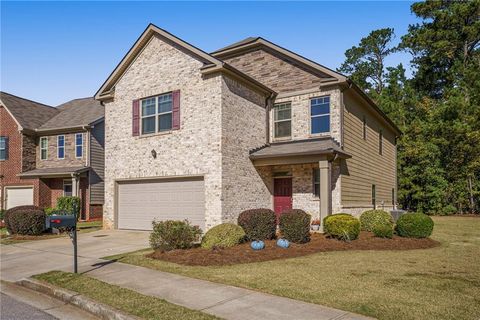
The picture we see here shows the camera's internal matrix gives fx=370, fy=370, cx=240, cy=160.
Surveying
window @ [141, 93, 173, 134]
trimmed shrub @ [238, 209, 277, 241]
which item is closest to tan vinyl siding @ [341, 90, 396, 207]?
trimmed shrub @ [238, 209, 277, 241]

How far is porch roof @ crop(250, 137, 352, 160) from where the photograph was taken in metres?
14.7

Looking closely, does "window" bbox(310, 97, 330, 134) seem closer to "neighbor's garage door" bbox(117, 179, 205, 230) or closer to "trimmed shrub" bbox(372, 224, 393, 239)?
"trimmed shrub" bbox(372, 224, 393, 239)

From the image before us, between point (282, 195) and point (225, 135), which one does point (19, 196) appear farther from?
point (282, 195)

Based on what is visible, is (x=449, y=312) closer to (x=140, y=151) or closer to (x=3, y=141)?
(x=140, y=151)

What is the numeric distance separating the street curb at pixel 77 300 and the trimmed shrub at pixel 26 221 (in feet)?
29.2

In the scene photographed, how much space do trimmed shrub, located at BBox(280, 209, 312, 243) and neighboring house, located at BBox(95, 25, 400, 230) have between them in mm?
1847

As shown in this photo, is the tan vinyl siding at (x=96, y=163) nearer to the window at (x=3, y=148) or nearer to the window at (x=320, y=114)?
the window at (x=3, y=148)

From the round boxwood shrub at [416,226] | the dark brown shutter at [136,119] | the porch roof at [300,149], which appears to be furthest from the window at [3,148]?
the round boxwood shrub at [416,226]

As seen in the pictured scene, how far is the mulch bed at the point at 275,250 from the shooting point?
10.2 metres

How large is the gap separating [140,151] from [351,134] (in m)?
10.1

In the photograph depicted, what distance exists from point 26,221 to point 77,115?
44.9ft

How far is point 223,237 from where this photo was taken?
40.0ft

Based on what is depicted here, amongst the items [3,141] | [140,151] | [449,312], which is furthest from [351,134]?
[3,141]

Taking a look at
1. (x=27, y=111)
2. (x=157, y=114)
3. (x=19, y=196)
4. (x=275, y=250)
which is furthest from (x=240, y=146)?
(x=27, y=111)
